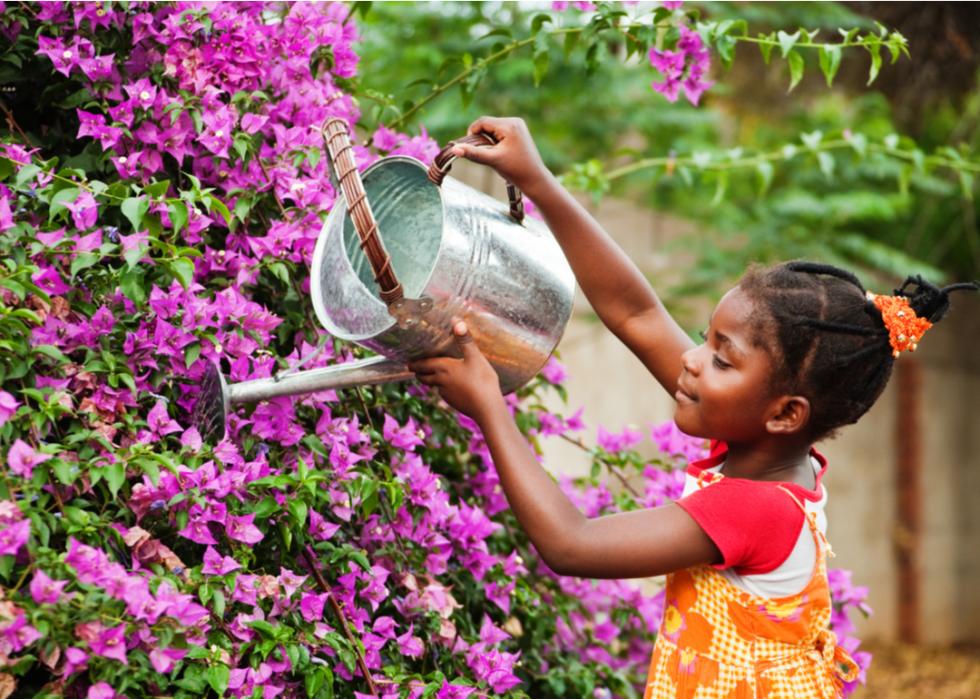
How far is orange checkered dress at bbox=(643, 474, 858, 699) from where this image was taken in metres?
1.68

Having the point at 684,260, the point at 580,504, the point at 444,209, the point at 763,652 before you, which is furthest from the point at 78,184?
the point at 684,260

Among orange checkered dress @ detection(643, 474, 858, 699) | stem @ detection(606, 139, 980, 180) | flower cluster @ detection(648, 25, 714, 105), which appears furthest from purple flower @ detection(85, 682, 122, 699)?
stem @ detection(606, 139, 980, 180)

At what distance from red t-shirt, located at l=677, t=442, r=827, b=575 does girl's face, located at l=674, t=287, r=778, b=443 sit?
0.08 metres

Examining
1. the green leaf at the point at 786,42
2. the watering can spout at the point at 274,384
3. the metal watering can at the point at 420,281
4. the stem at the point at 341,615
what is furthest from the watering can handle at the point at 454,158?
the green leaf at the point at 786,42

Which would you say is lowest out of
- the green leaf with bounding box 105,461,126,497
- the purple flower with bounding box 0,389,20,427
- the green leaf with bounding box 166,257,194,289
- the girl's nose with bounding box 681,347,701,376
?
the green leaf with bounding box 105,461,126,497

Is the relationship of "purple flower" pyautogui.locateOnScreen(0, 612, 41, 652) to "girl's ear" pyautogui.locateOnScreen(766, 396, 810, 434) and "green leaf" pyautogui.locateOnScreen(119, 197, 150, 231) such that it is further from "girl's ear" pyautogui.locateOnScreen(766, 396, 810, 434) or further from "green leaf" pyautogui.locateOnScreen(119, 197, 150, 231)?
"girl's ear" pyautogui.locateOnScreen(766, 396, 810, 434)

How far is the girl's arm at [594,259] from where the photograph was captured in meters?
1.75

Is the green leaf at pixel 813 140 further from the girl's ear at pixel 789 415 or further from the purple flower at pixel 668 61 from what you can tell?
the girl's ear at pixel 789 415

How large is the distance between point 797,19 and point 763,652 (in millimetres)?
5111

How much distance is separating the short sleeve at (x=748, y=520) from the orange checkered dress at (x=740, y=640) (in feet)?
0.11

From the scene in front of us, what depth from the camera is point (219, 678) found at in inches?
57.4

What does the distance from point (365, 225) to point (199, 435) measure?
43 cm

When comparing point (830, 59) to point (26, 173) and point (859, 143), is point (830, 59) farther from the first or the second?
point (26, 173)

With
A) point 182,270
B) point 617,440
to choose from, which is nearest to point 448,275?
point 182,270
